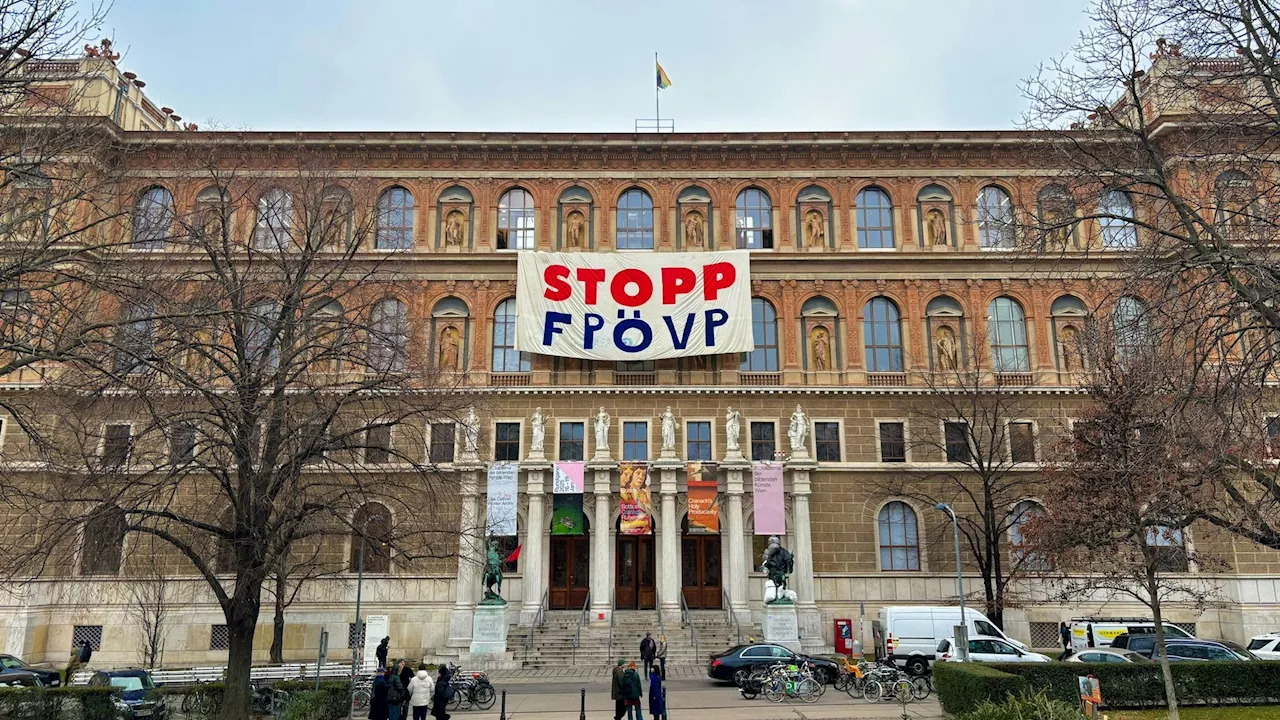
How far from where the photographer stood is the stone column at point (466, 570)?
3588 cm

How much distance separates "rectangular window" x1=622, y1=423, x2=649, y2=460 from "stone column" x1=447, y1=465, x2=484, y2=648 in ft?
22.1

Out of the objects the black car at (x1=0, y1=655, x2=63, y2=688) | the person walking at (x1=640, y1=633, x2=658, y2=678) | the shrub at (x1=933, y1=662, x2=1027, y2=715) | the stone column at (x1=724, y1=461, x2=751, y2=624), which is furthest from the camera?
the stone column at (x1=724, y1=461, x2=751, y2=624)

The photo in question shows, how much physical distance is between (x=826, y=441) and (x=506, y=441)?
14.6 metres

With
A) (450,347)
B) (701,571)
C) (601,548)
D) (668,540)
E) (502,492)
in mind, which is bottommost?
(701,571)

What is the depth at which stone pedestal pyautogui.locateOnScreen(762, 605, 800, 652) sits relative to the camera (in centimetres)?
3378

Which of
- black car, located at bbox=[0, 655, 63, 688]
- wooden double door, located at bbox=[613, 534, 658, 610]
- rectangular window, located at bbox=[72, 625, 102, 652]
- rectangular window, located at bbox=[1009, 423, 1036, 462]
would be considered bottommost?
black car, located at bbox=[0, 655, 63, 688]

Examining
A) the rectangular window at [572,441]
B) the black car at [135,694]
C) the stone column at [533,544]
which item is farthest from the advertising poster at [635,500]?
the black car at [135,694]

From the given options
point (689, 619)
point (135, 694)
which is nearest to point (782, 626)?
point (689, 619)

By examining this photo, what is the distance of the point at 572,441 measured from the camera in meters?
40.1

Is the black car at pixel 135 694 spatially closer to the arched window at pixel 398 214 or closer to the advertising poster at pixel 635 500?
the advertising poster at pixel 635 500

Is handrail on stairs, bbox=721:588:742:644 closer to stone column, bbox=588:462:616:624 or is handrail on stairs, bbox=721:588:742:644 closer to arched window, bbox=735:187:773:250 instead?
stone column, bbox=588:462:616:624

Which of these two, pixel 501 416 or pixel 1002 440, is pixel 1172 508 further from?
pixel 501 416

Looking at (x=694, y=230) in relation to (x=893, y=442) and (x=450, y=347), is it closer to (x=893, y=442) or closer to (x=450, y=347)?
(x=450, y=347)

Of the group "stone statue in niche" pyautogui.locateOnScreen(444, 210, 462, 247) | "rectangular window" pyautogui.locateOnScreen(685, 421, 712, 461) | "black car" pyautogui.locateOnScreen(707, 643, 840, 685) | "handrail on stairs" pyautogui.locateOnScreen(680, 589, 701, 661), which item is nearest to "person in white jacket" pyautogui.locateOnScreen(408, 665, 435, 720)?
"black car" pyautogui.locateOnScreen(707, 643, 840, 685)
